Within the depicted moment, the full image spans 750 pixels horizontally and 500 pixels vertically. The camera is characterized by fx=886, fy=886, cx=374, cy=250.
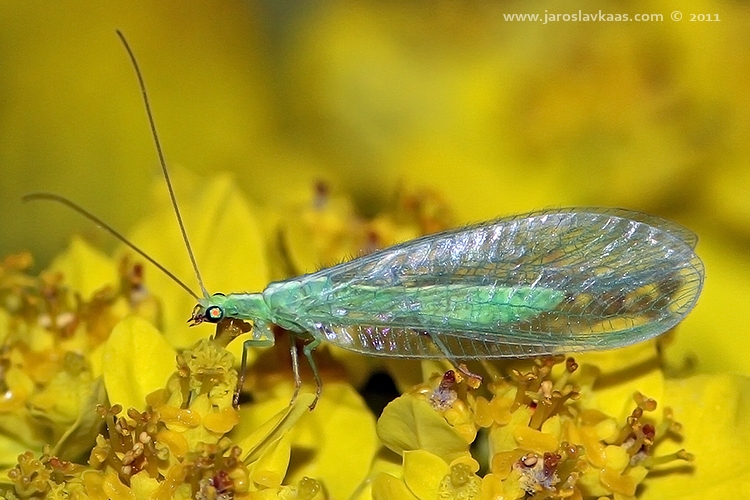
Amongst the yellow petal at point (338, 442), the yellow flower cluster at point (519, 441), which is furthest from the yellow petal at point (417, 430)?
the yellow petal at point (338, 442)

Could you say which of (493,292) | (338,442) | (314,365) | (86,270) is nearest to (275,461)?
(338,442)

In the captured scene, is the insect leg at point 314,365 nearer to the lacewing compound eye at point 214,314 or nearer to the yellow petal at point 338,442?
the yellow petal at point 338,442

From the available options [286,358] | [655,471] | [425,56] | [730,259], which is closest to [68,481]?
[286,358]

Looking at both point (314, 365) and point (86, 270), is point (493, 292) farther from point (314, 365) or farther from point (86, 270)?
point (86, 270)

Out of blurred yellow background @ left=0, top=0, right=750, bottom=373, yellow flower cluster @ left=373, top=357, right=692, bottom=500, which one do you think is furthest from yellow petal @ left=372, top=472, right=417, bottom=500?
blurred yellow background @ left=0, top=0, right=750, bottom=373

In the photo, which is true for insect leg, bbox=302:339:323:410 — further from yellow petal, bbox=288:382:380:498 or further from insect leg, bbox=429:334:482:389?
insect leg, bbox=429:334:482:389
